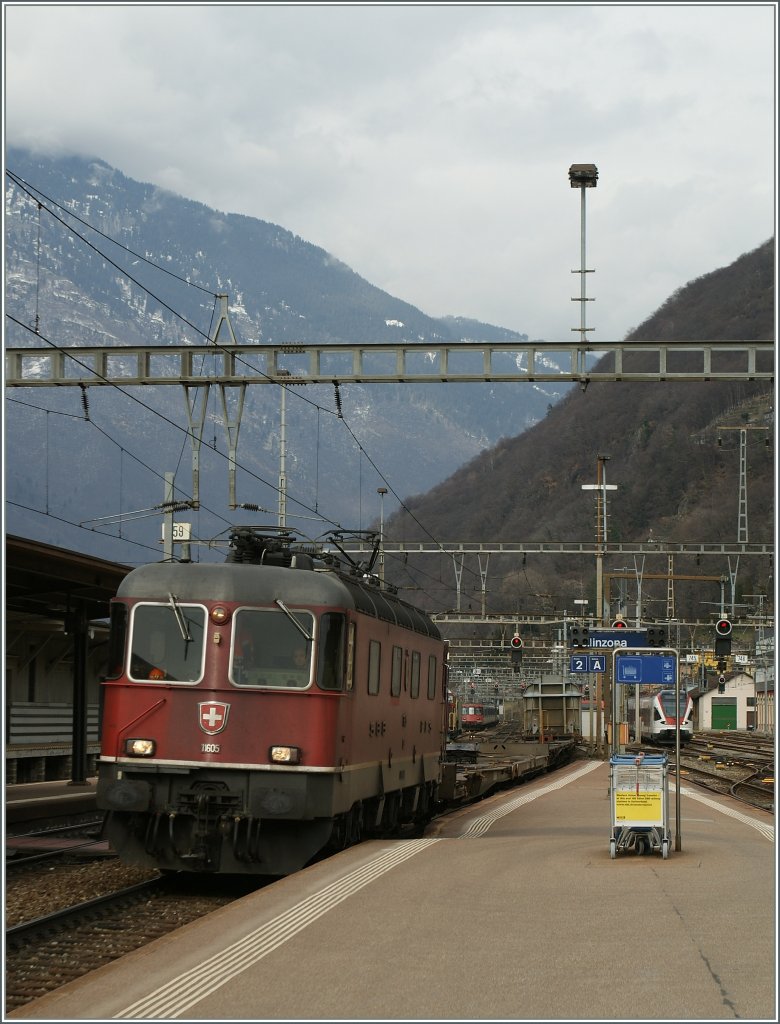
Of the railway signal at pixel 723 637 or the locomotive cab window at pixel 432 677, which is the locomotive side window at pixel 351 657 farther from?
the railway signal at pixel 723 637

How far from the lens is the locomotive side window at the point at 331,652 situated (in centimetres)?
1420

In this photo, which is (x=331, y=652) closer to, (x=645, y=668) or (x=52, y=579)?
(x=645, y=668)

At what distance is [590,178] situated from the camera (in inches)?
960

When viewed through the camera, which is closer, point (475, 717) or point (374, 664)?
point (374, 664)

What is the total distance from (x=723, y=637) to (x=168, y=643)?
871 inches

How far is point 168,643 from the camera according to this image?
563 inches

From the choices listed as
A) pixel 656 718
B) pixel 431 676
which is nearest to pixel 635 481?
pixel 656 718

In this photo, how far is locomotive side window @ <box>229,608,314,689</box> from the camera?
46.3 feet

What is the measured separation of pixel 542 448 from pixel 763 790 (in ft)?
321

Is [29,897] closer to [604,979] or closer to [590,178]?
[604,979]

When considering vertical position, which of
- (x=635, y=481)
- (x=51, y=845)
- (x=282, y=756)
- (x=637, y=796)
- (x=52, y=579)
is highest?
(x=635, y=481)

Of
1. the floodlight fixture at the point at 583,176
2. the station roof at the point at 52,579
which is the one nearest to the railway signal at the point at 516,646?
the station roof at the point at 52,579

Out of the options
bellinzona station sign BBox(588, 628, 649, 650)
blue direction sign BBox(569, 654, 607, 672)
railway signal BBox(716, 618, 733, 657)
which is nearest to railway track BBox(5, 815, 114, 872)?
bellinzona station sign BBox(588, 628, 649, 650)

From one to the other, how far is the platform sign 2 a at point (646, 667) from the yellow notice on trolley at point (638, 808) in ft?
4.67
